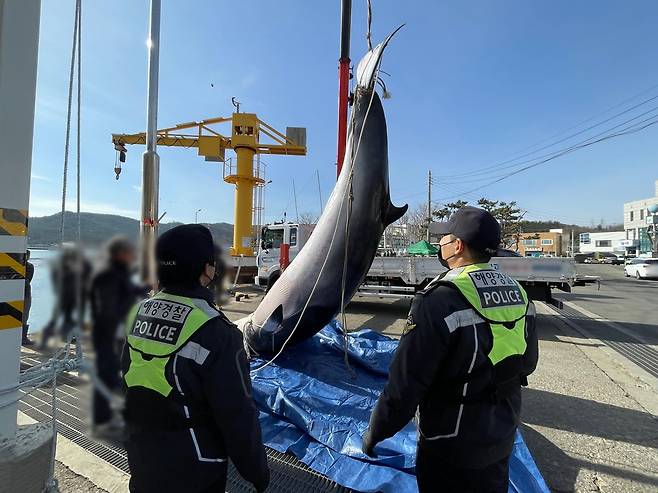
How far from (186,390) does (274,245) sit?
394 inches

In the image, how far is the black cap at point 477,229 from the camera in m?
1.81

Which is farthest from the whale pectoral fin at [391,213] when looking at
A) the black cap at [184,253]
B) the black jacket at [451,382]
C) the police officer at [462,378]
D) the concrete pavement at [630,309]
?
the concrete pavement at [630,309]

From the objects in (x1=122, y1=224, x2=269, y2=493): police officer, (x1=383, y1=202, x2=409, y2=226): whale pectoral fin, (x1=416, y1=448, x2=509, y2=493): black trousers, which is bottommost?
(x1=416, y1=448, x2=509, y2=493): black trousers

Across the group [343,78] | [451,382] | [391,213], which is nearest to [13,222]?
[451,382]

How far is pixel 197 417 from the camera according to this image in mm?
1357

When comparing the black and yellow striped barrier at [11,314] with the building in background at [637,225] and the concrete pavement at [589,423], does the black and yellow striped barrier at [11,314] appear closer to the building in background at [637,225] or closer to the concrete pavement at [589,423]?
the concrete pavement at [589,423]

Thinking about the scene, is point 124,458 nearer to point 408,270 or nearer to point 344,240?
point 344,240

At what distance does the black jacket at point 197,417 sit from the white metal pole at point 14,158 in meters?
1.37

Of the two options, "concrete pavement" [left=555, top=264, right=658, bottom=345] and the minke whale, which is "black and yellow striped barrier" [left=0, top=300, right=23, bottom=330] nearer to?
the minke whale

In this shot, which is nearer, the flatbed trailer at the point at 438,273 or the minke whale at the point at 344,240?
the minke whale at the point at 344,240

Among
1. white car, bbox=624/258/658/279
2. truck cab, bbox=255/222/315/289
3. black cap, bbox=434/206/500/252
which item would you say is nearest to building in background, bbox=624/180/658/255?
white car, bbox=624/258/658/279

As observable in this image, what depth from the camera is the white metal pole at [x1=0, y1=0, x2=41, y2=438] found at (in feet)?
7.00

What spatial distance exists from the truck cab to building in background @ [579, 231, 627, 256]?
64.7 meters

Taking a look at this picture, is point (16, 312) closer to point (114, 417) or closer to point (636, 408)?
point (114, 417)
